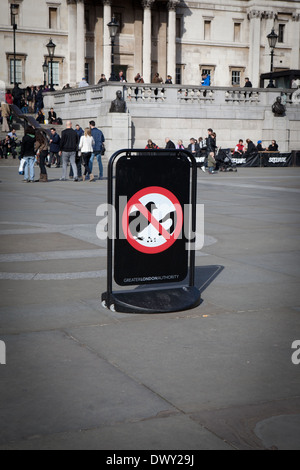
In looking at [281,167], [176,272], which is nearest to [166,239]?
[176,272]

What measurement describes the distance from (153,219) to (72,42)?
62.3 m

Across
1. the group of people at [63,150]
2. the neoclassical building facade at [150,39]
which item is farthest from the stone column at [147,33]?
the group of people at [63,150]

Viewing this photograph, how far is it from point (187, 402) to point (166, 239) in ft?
7.57

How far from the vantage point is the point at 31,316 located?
570cm

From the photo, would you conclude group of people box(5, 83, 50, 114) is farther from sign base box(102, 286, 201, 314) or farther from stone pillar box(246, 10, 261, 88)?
sign base box(102, 286, 201, 314)

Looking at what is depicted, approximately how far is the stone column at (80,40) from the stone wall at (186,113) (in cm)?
2073

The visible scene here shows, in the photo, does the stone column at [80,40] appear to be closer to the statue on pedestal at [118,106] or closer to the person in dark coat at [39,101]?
the person in dark coat at [39,101]

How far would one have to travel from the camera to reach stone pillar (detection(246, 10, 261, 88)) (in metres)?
71.5

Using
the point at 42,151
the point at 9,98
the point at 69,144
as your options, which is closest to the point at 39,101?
the point at 9,98

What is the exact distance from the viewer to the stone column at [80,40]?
6262 cm

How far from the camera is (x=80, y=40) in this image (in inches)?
2498

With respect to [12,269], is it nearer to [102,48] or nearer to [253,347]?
[253,347]

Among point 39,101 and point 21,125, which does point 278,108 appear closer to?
point 21,125

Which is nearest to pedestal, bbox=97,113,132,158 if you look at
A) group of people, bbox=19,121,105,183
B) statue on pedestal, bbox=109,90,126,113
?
statue on pedestal, bbox=109,90,126,113
